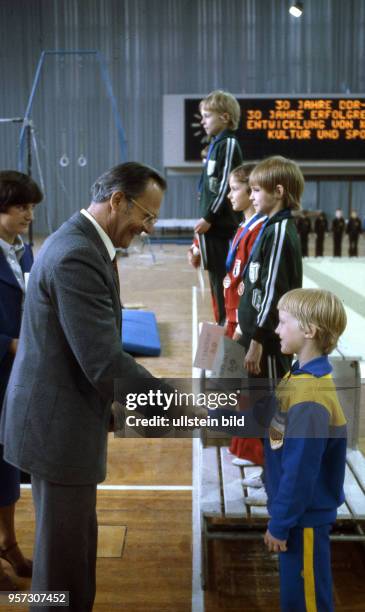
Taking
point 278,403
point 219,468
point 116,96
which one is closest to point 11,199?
point 278,403

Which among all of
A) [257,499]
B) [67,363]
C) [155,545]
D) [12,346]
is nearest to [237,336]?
[257,499]

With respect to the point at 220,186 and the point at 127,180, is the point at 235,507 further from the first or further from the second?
the point at 220,186

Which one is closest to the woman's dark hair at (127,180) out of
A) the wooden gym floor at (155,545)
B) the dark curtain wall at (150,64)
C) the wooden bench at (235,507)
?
the wooden bench at (235,507)

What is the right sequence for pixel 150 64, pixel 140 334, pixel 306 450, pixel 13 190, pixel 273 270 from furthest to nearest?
pixel 150 64, pixel 140 334, pixel 273 270, pixel 13 190, pixel 306 450

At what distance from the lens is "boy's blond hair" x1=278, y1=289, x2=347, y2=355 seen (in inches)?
71.5

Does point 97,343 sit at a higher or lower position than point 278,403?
higher

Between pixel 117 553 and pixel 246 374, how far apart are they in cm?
87

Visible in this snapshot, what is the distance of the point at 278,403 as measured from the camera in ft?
6.13

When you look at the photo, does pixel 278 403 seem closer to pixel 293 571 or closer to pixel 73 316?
pixel 293 571

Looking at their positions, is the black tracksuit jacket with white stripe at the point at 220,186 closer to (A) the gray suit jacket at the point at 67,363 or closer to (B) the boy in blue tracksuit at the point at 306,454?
(B) the boy in blue tracksuit at the point at 306,454

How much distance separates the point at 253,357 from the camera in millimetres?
2641

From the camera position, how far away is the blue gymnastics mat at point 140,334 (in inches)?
216

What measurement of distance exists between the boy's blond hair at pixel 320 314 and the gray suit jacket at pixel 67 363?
0.50 m

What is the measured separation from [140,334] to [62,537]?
4.16 m
